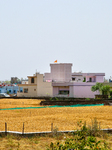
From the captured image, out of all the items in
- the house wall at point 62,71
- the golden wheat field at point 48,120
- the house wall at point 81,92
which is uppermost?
the house wall at point 62,71

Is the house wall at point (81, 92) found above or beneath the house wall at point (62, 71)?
beneath

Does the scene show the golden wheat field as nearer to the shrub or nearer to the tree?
the shrub

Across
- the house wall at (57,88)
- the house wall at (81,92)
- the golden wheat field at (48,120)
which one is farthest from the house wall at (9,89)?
the golden wheat field at (48,120)

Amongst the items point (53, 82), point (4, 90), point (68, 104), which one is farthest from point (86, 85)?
point (4, 90)

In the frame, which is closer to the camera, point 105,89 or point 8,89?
point 105,89

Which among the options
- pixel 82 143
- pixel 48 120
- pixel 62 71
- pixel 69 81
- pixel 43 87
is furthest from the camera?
pixel 69 81

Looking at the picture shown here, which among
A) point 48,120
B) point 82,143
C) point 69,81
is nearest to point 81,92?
point 69,81

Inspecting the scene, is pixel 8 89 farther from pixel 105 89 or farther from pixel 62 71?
pixel 105 89

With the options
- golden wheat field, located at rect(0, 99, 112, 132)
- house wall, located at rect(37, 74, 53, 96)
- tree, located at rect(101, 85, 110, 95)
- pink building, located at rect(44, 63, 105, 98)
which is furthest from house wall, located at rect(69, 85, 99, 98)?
golden wheat field, located at rect(0, 99, 112, 132)

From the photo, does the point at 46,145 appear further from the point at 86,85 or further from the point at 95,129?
the point at 86,85

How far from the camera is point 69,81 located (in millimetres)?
56906

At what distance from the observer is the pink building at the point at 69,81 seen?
51747mm

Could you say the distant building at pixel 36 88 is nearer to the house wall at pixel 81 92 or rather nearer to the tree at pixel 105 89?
the house wall at pixel 81 92

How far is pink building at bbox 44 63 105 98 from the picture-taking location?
51747 mm
